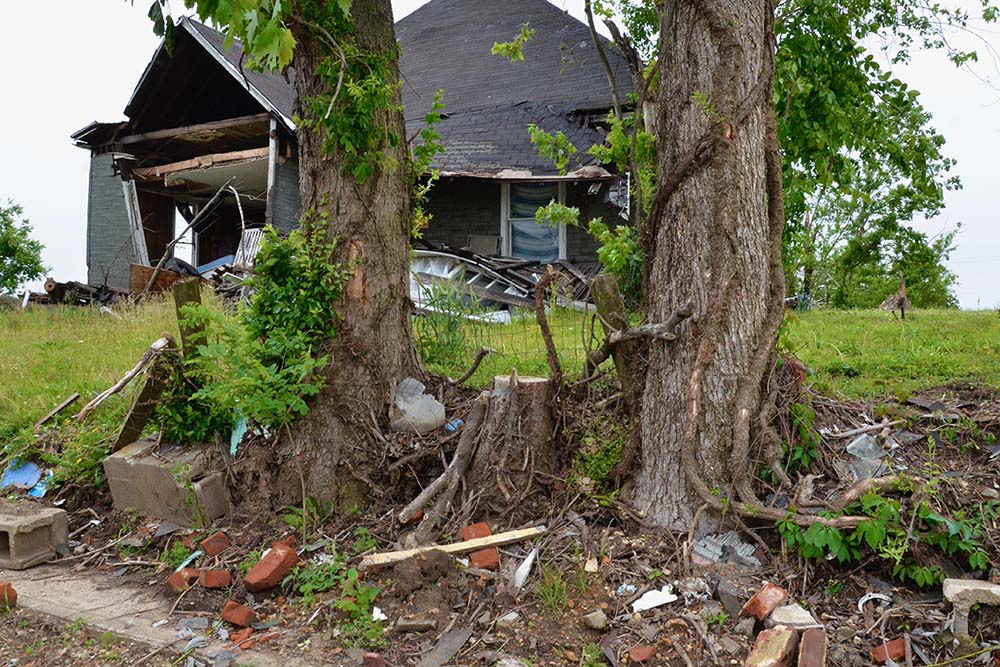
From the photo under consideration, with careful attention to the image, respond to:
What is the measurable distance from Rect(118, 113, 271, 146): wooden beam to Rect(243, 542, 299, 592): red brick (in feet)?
35.6

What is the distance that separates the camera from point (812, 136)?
6.23 meters

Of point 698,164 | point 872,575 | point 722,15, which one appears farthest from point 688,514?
point 722,15

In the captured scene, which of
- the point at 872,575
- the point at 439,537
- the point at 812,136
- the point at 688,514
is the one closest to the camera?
the point at 872,575

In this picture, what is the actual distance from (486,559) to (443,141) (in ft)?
40.5

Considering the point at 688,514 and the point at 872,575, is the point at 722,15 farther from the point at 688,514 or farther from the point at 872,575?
the point at 872,575

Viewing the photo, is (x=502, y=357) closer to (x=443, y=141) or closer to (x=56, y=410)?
(x=56, y=410)

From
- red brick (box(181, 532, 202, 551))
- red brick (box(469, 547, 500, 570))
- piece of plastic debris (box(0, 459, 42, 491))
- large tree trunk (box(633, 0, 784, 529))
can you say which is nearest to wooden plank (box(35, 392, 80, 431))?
piece of plastic debris (box(0, 459, 42, 491))

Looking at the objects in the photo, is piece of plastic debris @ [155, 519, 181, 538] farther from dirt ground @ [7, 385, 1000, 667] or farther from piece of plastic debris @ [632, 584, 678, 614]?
piece of plastic debris @ [632, 584, 678, 614]

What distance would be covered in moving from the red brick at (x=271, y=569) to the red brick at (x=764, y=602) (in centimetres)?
237

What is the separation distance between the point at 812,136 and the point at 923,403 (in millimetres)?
2652

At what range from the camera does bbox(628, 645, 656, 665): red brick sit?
304 cm

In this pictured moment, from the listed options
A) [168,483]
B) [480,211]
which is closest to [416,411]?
[168,483]

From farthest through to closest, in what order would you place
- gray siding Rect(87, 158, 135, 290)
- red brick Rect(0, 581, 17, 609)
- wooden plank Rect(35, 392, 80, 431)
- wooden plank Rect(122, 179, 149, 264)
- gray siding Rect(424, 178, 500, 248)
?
gray siding Rect(87, 158, 135, 290) → wooden plank Rect(122, 179, 149, 264) → gray siding Rect(424, 178, 500, 248) → wooden plank Rect(35, 392, 80, 431) → red brick Rect(0, 581, 17, 609)

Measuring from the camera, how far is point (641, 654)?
10.0 ft
